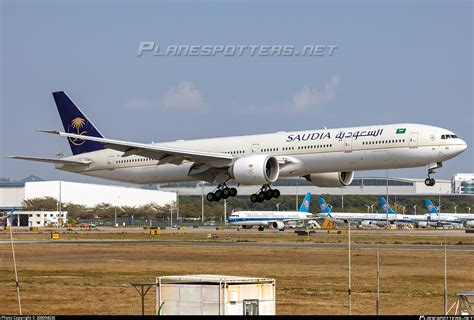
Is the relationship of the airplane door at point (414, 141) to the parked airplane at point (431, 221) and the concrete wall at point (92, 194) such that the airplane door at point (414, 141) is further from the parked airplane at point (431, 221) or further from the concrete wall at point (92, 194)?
the concrete wall at point (92, 194)

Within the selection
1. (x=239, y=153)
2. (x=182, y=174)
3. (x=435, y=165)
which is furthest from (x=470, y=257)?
(x=182, y=174)

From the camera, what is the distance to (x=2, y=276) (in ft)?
175

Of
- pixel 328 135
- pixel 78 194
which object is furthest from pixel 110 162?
pixel 78 194

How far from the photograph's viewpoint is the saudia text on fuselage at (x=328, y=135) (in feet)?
205

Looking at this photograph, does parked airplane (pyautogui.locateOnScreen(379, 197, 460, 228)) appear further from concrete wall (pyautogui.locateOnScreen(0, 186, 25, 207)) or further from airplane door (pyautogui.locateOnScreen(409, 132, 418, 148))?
airplane door (pyautogui.locateOnScreen(409, 132, 418, 148))

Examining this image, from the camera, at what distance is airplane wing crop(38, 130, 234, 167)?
67.3 m

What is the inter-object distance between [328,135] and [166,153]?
12.1 meters

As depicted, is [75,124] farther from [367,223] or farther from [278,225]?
[367,223]

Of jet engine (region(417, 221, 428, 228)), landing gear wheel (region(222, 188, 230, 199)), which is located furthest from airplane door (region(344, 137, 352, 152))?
jet engine (region(417, 221, 428, 228))

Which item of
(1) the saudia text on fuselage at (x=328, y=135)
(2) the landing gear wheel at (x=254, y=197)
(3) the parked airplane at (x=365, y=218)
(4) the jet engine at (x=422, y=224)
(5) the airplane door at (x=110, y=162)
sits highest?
(1) the saudia text on fuselage at (x=328, y=135)

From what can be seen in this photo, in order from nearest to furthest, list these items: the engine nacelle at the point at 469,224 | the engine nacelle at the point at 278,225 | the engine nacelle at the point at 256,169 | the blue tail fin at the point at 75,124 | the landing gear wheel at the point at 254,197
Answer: the engine nacelle at the point at 256,169 < the landing gear wheel at the point at 254,197 < the blue tail fin at the point at 75,124 < the engine nacelle at the point at 278,225 < the engine nacelle at the point at 469,224

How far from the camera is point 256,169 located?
65.2 meters

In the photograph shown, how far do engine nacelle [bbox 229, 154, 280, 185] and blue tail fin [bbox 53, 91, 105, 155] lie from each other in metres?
15.5

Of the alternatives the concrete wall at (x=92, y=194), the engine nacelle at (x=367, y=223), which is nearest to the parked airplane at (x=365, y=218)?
the engine nacelle at (x=367, y=223)
